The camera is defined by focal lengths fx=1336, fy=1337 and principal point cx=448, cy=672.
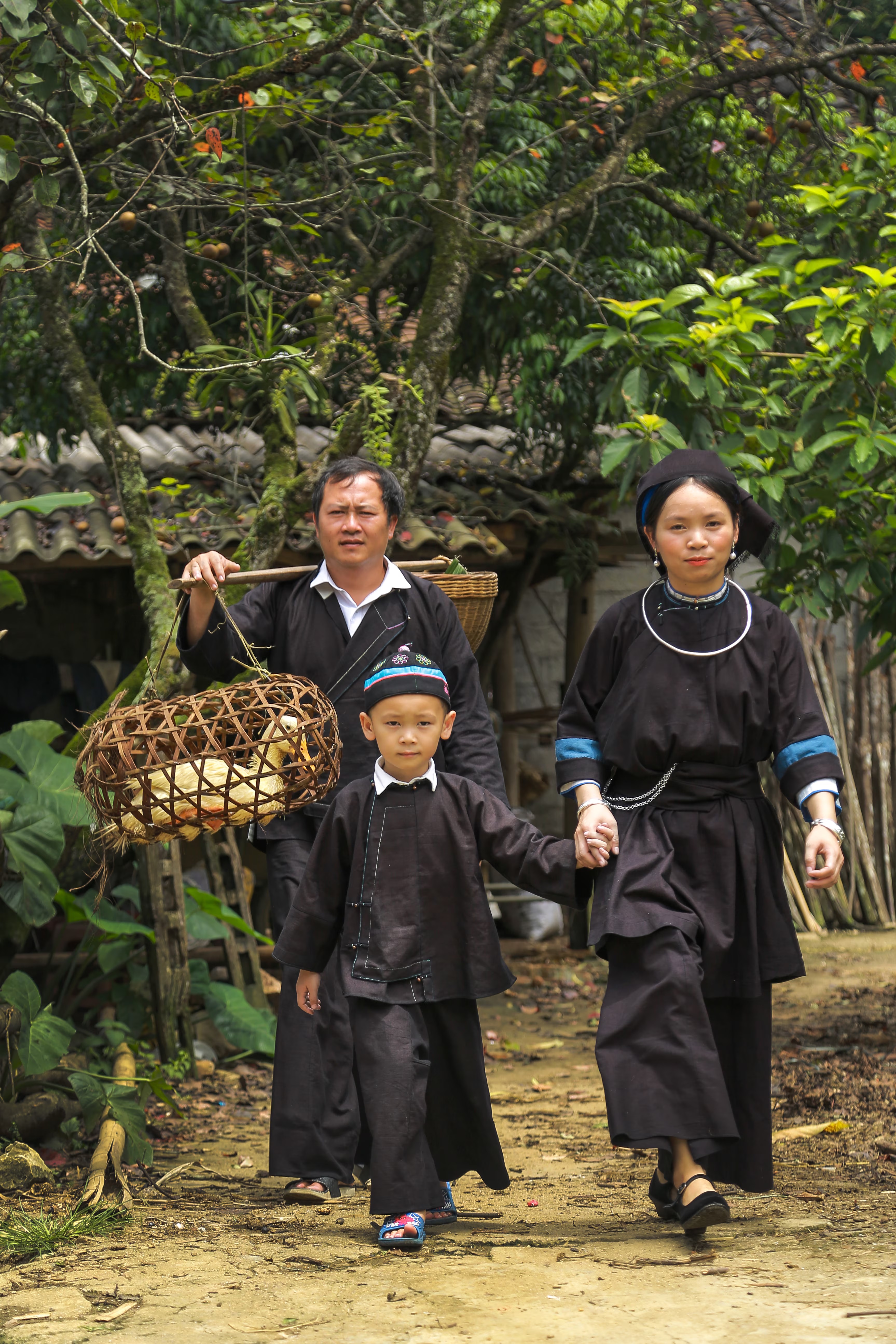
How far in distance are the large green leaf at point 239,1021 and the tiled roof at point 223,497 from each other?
6.55ft

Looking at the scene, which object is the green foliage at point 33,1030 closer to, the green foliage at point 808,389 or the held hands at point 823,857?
the held hands at point 823,857

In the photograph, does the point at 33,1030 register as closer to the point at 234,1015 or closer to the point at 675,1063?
the point at 234,1015

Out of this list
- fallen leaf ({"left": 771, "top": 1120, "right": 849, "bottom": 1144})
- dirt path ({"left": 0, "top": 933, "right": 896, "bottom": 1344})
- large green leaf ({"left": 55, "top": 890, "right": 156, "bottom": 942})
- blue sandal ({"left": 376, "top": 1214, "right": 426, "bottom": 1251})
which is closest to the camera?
dirt path ({"left": 0, "top": 933, "right": 896, "bottom": 1344})

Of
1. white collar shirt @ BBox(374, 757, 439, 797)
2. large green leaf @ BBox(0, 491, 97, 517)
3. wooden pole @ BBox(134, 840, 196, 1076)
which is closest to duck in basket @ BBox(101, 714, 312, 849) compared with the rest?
white collar shirt @ BBox(374, 757, 439, 797)

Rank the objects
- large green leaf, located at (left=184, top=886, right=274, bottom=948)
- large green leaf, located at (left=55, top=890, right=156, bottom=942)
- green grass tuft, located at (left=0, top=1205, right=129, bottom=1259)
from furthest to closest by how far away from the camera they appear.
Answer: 1. large green leaf, located at (left=184, top=886, right=274, bottom=948)
2. large green leaf, located at (left=55, top=890, right=156, bottom=942)
3. green grass tuft, located at (left=0, top=1205, right=129, bottom=1259)

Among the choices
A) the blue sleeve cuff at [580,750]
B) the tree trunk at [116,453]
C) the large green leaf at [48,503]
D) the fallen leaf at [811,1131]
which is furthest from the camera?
the large green leaf at [48,503]

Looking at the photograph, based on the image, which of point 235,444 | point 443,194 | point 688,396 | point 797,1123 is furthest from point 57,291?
point 797,1123

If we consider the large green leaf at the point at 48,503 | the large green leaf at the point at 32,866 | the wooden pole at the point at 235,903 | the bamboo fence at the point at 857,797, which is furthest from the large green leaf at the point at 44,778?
the bamboo fence at the point at 857,797

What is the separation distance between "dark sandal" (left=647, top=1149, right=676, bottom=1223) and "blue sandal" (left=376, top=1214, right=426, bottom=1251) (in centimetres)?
59

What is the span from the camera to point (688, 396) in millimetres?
4719

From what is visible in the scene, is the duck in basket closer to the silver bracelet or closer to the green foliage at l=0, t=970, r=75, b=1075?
the silver bracelet

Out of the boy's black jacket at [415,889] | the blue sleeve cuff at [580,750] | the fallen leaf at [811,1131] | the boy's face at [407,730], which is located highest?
the boy's face at [407,730]

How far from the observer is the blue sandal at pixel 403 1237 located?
2959 millimetres

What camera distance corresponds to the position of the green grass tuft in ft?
10.0
